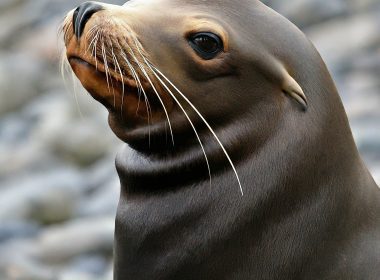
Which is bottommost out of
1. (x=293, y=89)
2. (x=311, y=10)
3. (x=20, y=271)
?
(x=20, y=271)

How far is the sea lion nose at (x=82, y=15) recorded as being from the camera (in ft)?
13.0

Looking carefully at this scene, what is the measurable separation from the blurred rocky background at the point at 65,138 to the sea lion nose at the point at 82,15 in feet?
8.36

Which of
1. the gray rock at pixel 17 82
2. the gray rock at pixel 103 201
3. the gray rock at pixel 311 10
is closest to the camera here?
the gray rock at pixel 103 201

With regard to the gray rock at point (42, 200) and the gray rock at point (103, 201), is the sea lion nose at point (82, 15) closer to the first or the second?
the gray rock at point (103, 201)

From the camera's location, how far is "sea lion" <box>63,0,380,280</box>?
4.01 metres

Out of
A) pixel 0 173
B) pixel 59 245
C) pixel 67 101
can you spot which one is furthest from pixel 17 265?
pixel 67 101

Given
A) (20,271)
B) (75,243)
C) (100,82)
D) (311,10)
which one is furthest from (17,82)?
(100,82)

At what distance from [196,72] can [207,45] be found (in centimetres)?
12

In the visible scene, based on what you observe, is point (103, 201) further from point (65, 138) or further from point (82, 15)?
point (82, 15)

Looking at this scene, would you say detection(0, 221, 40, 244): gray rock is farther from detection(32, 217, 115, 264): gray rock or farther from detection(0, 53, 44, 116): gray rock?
detection(0, 53, 44, 116): gray rock

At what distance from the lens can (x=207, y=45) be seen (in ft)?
13.2

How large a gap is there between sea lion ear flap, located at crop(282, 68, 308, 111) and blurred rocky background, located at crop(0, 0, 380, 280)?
2.67 m

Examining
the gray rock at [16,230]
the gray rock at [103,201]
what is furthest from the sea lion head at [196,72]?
the gray rock at [103,201]

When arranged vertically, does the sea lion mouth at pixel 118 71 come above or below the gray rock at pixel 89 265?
above
